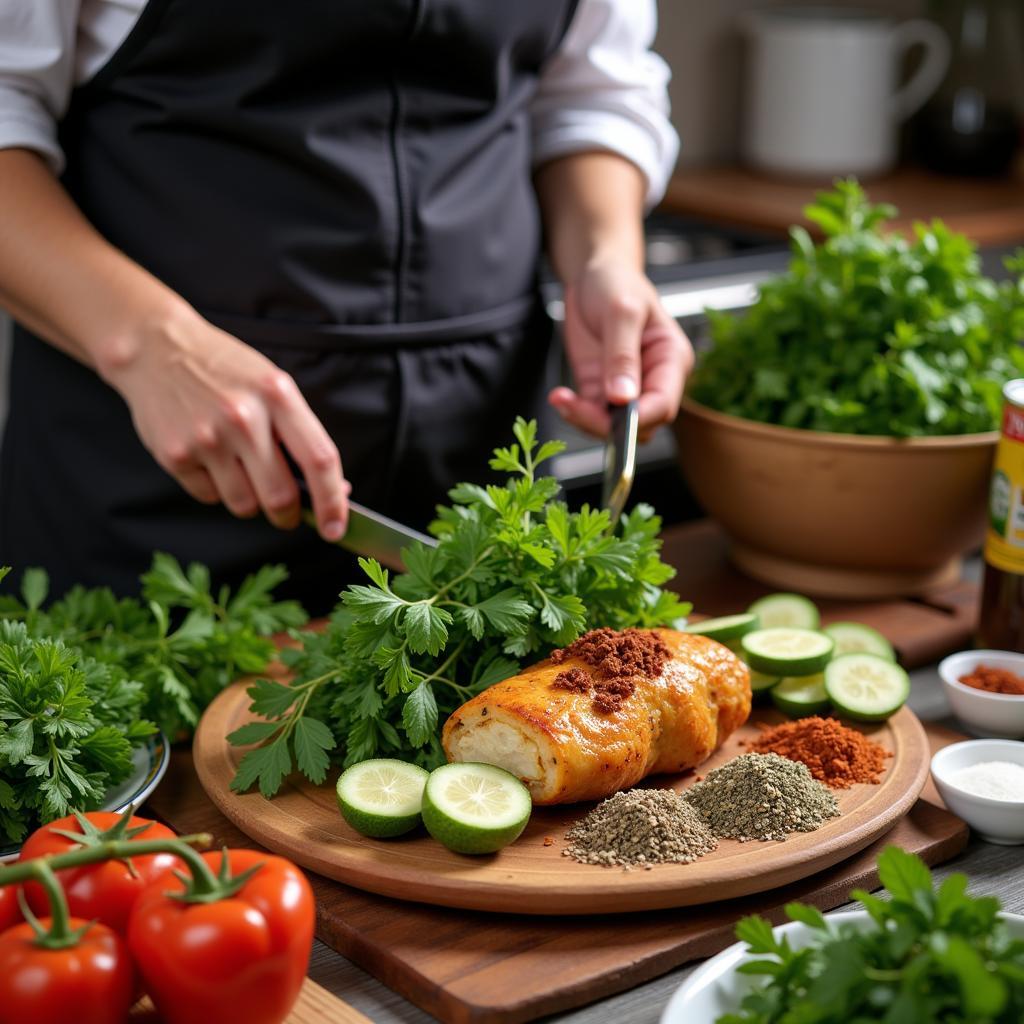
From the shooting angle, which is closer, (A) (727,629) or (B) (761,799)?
(B) (761,799)

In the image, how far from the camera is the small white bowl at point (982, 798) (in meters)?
1.36

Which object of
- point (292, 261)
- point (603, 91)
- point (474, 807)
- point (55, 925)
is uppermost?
point (603, 91)

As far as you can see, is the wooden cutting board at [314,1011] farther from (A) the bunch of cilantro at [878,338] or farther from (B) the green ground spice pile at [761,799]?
(A) the bunch of cilantro at [878,338]

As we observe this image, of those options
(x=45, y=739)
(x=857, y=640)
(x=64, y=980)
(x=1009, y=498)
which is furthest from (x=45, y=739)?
(x=1009, y=498)

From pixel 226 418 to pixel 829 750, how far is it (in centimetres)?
73

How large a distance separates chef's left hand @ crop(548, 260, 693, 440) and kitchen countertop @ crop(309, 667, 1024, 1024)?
2.47 ft

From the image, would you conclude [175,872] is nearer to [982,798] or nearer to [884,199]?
[982,798]

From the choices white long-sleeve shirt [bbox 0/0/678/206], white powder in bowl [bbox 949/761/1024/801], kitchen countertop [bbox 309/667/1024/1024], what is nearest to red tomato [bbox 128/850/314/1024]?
kitchen countertop [bbox 309/667/1024/1024]

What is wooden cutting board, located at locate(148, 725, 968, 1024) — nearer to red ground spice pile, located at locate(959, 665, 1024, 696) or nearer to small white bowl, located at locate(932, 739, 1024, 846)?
small white bowl, located at locate(932, 739, 1024, 846)

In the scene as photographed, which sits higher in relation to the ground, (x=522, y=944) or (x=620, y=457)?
(x=620, y=457)

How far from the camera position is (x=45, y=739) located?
1.24m

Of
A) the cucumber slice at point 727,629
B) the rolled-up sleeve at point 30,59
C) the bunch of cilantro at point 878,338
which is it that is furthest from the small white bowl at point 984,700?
the rolled-up sleeve at point 30,59

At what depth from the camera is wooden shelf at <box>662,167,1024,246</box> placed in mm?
3527

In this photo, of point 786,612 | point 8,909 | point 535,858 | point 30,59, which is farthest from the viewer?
point 786,612
